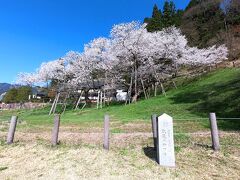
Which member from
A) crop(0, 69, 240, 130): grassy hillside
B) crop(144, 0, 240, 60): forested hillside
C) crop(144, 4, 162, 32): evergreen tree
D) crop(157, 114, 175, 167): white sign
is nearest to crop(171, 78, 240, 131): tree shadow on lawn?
crop(0, 69, 240, 130): grassy hillside

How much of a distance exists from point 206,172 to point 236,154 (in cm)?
166

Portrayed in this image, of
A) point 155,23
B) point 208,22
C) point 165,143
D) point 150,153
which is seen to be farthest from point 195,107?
point 155,23

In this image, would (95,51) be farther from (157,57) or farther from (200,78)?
(200,78)

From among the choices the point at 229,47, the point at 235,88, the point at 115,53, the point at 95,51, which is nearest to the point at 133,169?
the point at 235,88

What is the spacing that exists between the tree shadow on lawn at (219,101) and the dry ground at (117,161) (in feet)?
15.9

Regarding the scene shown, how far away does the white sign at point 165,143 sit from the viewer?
6504 mm

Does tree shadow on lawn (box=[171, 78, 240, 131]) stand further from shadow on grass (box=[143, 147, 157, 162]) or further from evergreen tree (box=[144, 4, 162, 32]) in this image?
evergreen tree (box=[144, 4, 162, 32])

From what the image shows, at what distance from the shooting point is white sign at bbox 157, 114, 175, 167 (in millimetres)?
6504

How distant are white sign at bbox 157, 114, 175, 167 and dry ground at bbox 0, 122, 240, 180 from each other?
218 mm

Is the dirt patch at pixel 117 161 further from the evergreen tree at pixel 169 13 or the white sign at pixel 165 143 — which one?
the evergreen tree at pixel 169 13

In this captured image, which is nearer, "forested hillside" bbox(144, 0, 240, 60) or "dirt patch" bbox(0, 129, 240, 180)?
"dirt patch" bbox(0, 129, 240, 180)

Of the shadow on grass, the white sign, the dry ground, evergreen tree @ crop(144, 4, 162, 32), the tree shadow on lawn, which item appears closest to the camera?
the dry ground

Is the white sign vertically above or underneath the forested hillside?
underneath

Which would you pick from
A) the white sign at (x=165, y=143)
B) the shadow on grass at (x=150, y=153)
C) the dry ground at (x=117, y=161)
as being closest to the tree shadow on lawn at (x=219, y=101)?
the dry ground at (x=117, y=161)
